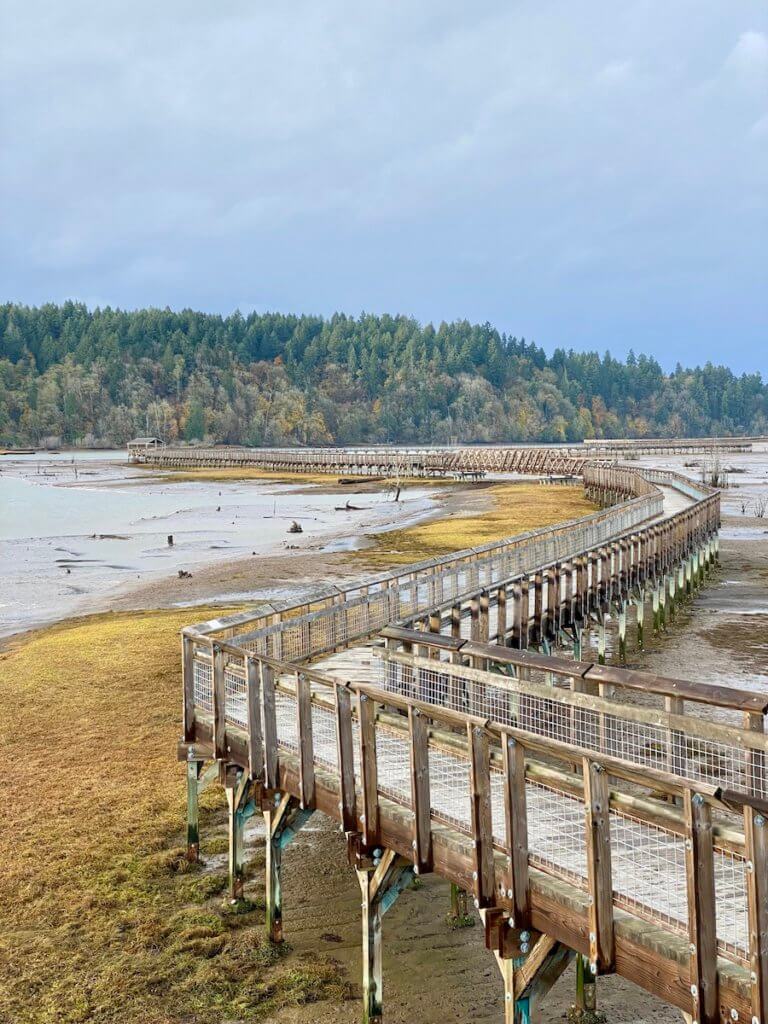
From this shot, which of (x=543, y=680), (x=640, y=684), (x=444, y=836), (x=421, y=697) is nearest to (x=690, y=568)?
(x=543, y=680)

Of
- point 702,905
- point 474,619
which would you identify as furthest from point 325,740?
point 474,619

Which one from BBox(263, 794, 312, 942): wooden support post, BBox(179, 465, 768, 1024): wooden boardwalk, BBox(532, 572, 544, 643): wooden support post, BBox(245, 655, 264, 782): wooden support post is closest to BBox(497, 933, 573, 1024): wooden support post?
BBox(179, 465, 768, 1024): wooden boardwalk

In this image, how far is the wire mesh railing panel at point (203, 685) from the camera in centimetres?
1065

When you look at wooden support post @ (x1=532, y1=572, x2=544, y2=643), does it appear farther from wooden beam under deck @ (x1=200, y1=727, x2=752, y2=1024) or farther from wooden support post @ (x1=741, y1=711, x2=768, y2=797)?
wooden beam under deck @ (x1=200, y1=727, x2=752, y2=1024)

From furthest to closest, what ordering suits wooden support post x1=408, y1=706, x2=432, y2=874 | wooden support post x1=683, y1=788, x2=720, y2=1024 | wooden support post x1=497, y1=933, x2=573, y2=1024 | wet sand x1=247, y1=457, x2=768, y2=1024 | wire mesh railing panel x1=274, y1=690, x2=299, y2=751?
wire mesh railing panel x1=274, y1=690, x2=299, y2=751 < wet sand x1=247, y1=457, x2=768, y2=1024 < wooden support post x1=408, y1=706, x2=432, y2=874 < wooden support post x1=497, y1=933, x2=573, y2=1024 < wooden support post x1=683, y1=788, x2=720, y2=1024

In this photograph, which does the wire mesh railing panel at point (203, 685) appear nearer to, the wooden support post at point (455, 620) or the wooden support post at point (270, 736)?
the wooden support post at point (270, 736)

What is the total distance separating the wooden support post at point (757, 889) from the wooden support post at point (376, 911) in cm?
331

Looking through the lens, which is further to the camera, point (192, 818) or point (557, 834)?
point (192, 818)

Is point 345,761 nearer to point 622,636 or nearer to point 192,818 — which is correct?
point 192,818

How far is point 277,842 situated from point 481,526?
34881mm

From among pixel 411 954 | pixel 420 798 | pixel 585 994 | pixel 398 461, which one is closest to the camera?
pixel 420 798

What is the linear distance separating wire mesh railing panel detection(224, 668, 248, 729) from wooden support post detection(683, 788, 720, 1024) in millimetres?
5627

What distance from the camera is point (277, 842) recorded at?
29.3ft

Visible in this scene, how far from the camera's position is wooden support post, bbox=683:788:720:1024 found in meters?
5.12
